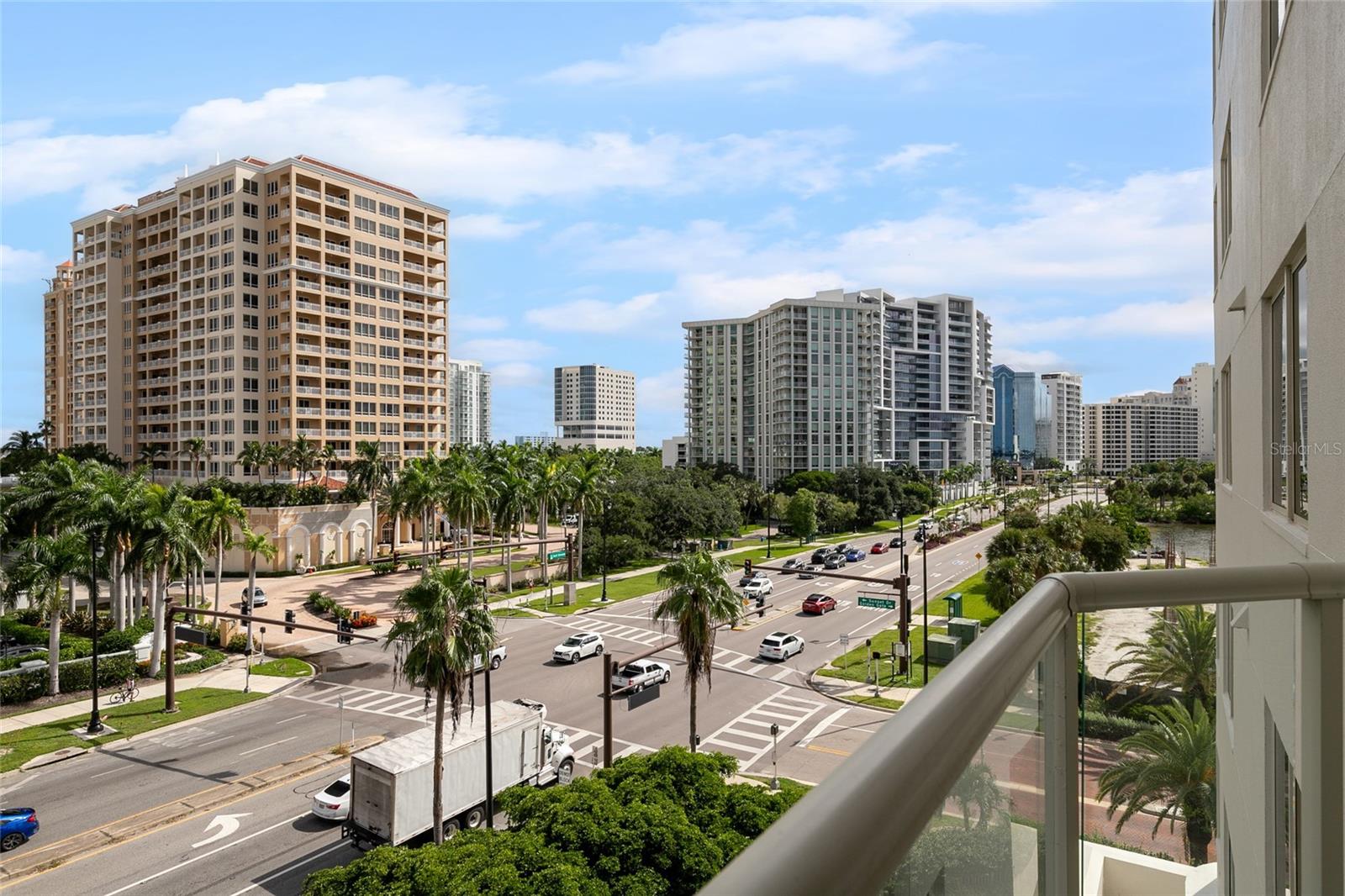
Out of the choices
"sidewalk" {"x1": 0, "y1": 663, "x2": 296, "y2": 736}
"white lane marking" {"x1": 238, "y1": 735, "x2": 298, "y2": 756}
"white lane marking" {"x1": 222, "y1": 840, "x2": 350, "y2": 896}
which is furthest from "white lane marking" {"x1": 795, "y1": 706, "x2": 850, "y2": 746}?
"sidewalk" {"x1": 0, "y1": 663, "x2": 296, "y2": 736}

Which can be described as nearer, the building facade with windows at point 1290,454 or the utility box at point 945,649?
the utility box at point 945,649

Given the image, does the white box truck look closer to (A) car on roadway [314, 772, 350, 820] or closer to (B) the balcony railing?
(A) car on roadway [314, 772, 350, 820]

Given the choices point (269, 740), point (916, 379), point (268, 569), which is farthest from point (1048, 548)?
point (916, 379)

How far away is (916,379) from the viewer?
140 m

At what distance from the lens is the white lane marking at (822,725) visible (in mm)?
27938

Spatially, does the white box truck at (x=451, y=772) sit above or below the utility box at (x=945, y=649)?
below

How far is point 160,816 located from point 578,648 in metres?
18.8

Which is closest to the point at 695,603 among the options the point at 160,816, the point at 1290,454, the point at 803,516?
the point at 160,816

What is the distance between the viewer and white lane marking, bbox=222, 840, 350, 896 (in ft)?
61.7

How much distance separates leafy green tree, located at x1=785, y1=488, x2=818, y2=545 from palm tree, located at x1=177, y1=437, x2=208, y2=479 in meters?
54.3

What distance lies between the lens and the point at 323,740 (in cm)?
2819

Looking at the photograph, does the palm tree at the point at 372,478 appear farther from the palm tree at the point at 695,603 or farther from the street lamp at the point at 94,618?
the palm tree at the point at 695,603

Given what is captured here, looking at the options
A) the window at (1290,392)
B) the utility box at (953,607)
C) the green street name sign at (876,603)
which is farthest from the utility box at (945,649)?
the utility box at (953,607)

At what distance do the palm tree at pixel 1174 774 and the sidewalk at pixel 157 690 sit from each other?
122ft
